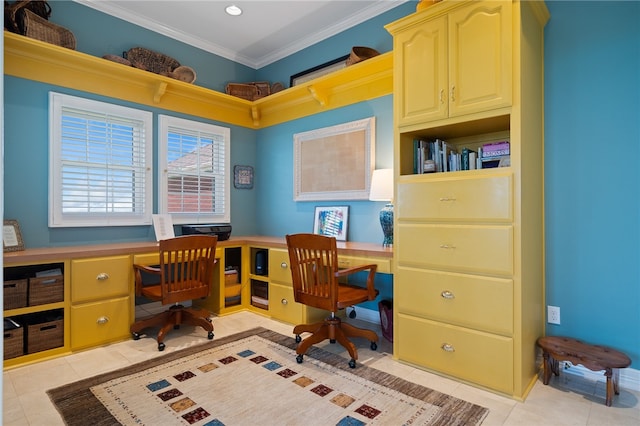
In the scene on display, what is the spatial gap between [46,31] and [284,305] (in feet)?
9.95

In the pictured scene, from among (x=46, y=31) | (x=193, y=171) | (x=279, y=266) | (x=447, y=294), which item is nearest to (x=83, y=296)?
(x=279, y=266)

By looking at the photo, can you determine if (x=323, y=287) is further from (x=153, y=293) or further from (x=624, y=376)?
(x=624, y=376)

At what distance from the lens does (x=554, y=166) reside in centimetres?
246

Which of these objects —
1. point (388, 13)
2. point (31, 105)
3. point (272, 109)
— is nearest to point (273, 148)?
point (272, 109)

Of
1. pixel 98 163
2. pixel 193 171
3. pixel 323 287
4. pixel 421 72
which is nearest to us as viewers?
pixel 421 72

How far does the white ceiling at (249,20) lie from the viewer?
3.42 meters

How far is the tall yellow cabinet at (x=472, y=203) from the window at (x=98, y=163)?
8.30ft

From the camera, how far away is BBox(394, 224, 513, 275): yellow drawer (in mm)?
2125

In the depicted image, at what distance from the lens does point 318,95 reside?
12.3 ft

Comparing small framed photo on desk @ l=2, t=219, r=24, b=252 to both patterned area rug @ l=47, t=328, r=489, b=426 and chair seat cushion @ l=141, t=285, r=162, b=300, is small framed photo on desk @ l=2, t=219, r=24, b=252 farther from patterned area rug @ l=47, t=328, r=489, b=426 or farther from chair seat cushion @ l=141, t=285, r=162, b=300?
patterned area rug @ l=47, t=328, r=489, b=426

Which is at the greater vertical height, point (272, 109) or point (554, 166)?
point (272, 109)

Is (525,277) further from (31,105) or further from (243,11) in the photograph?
(31,105)

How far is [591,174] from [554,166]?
0.21 metres

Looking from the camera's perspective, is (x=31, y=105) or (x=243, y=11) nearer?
(x=31, y=105)
